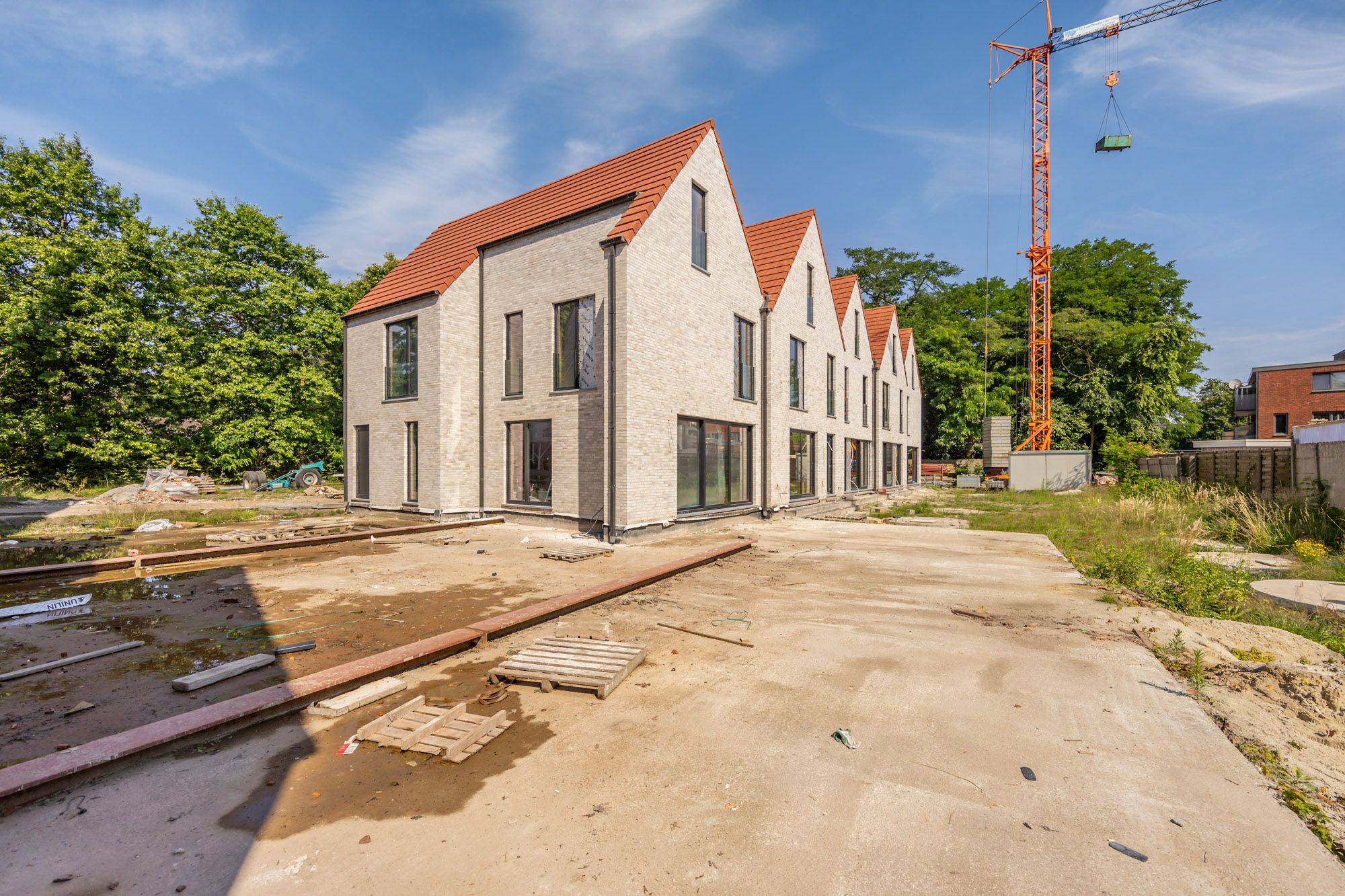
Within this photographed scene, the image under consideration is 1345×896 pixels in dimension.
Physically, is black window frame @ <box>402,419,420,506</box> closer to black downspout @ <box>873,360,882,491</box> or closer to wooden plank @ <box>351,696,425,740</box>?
wooden plank @ <box>351,696,425,740</box>

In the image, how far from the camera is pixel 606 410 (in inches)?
464

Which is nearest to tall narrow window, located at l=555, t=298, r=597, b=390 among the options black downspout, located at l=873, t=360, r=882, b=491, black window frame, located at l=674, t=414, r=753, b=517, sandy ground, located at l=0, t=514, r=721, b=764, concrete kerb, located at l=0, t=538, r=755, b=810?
black window frame, located at l=674, t=414, r=753, b=517

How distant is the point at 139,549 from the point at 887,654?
12.4 metres

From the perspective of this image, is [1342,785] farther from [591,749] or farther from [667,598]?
[667,598]

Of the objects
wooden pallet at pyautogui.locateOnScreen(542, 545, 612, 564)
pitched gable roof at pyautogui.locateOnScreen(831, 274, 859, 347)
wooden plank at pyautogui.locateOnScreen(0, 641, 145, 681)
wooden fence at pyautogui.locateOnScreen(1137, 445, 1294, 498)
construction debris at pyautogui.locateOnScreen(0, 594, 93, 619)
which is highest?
pitched gable roof at pyautogui.locateOnScreen(831, 274, 859, 347)

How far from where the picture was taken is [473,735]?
345cm

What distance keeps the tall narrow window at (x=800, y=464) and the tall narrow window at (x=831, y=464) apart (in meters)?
1.73

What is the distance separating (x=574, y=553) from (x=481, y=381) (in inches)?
287

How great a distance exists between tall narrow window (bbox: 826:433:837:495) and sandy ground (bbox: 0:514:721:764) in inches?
459

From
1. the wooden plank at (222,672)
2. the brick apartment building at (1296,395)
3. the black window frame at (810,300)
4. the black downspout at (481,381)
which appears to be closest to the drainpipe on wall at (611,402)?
the black downspout at (481,381)

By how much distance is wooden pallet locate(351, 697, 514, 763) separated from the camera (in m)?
3.35

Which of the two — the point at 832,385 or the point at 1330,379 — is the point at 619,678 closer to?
the point at 832,385

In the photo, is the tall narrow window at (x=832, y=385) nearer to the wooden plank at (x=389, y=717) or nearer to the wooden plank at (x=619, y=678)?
the wooden plank at (x=619, y=678)

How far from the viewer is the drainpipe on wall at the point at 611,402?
11586 mm
